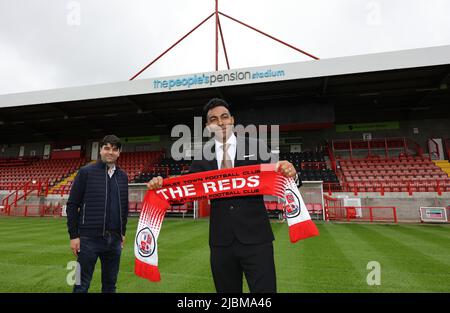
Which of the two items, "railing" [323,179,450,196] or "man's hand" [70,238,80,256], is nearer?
"man's hand" [70,238,80,256]

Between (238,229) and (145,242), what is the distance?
1273 mm

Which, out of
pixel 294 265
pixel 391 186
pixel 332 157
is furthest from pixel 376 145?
pixel 294 265

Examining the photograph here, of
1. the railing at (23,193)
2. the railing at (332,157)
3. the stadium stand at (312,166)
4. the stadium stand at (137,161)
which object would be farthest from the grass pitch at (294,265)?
the stadium stand at (137,161)

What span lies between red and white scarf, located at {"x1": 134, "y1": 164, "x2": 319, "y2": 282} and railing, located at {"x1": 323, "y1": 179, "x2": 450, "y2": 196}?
46.5 feet

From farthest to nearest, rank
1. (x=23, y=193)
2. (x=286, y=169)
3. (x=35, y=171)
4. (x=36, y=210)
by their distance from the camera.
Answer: (x=35, y=171) → (x=23, y=193) → (x=36, y=210) → (x=286, y=169)

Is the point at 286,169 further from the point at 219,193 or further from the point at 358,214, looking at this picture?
the point at 358,214

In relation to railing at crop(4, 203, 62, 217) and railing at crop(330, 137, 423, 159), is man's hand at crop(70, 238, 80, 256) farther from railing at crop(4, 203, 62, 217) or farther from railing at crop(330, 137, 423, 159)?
railing at crop(330, 137, 423, 159)

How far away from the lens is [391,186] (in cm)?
1522

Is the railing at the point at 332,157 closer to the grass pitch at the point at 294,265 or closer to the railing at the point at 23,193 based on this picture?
the grass pitch at the point at 294,265

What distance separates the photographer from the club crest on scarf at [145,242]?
2658 mm

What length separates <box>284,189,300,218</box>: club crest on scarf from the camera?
233 centimetres

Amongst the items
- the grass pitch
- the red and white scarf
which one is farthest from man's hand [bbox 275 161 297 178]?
the grass pitch

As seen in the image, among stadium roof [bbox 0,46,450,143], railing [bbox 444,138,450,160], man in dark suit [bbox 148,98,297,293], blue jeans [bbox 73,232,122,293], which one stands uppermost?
stadium roof [bbox 0,46,450,143]
